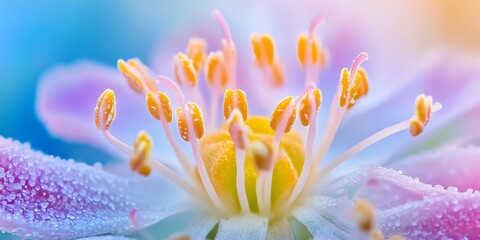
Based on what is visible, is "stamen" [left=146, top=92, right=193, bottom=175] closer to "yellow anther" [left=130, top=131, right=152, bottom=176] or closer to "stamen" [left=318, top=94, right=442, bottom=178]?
"yellow anther" [left=130, top=131, right=152, bottom=176]

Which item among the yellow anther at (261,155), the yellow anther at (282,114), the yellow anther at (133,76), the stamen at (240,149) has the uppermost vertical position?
the yellow anther at (133,76)

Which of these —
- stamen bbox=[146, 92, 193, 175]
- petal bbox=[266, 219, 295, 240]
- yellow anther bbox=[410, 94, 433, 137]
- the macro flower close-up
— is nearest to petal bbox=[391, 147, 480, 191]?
the macro flower close-up

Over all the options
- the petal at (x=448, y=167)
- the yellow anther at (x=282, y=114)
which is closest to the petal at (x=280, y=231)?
the yellow anther at (x=282, y=114)

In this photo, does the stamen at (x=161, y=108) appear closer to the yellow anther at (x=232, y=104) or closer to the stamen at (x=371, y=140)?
the yellow anther at (x=232, y=104)

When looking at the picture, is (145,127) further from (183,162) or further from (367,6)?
(367,6)

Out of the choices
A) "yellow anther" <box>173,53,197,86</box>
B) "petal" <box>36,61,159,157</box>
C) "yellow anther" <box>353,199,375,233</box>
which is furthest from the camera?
"petal" <box>36,61,159,157</box>

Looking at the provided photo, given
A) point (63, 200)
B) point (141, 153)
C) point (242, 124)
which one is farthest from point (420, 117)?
point (63, 200)
